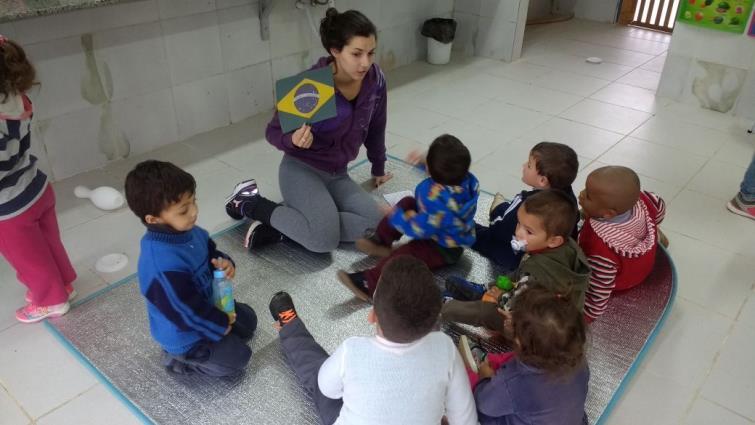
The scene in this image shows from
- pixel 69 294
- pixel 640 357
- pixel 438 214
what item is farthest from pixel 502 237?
pixel 69 294

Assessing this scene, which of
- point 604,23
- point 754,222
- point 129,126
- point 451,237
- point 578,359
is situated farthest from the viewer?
point 604,23

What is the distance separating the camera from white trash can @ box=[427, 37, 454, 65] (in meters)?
3.93

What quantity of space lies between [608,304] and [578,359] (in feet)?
2.65

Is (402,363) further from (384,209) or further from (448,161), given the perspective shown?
(384,209)

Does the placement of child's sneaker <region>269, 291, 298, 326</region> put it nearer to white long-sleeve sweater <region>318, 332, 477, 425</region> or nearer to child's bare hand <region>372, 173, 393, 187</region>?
white long-sleeve sweater <region>318, 332, 477, 425</region>

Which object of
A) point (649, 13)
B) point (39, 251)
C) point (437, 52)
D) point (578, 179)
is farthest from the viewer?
point (649, 13)

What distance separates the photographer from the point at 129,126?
8.52 ft

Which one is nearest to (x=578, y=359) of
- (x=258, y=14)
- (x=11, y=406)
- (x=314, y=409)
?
(x=314, y=409)

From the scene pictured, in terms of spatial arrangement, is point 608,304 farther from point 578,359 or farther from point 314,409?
point 314,409

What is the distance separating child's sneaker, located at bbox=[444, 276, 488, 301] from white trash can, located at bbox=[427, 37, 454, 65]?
255cm

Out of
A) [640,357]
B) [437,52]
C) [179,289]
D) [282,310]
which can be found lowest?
[640,357]

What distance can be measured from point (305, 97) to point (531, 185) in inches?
31.5

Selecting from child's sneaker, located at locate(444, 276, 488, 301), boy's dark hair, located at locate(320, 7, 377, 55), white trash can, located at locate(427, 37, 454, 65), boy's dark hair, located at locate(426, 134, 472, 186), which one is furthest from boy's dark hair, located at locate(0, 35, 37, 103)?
white trash can, located at locate(427, 37, 454, 65)

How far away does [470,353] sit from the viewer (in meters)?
1.50
